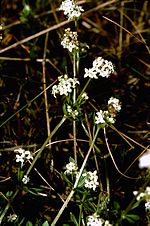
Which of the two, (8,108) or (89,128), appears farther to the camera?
(8,108)

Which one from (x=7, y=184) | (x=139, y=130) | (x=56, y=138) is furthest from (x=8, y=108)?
(x=139, y=130)

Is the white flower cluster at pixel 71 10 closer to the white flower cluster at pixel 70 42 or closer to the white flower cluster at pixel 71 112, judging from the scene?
the white flower cluster at pixel 70 42

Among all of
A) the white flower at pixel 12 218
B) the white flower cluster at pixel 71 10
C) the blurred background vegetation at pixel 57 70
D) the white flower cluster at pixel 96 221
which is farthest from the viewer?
the blurred background vegetation at pixel 57 70

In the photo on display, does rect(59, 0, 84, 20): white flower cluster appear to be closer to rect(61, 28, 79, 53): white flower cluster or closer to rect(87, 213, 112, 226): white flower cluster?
rect(61, 28, 79, 53): white flower cluster

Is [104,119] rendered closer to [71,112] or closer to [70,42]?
[71,112]

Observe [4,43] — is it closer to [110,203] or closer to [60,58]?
[60,58]

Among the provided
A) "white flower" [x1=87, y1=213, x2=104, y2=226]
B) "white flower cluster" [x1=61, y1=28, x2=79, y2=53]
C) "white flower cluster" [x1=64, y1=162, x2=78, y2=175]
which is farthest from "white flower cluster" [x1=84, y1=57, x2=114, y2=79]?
"white flower" [x1=87, y1=213, x2=104, y2=226]

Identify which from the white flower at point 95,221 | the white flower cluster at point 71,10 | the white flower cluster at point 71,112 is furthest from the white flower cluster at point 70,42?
the white flower at point 95,221

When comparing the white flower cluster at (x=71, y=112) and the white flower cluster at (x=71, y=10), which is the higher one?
the white flower cluster at (x=71, y=10)
